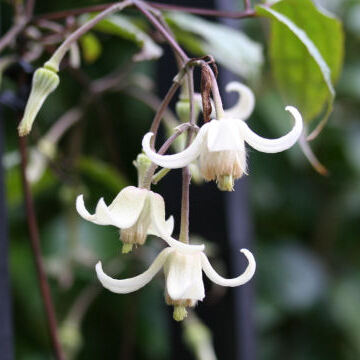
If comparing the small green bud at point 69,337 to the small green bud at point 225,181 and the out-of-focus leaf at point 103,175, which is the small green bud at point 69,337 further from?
the small green bud at point 225,181

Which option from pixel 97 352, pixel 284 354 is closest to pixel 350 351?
pixel 284 354

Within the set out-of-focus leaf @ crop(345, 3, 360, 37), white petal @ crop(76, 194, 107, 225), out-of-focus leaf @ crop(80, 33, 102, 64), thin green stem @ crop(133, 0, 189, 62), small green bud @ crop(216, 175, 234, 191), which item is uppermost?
thin green stem @ crop(133, 0, 189, 62)

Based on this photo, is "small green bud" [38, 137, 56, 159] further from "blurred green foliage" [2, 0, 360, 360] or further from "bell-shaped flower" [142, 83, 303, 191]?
"bell-shaped flower" [142, 83, 303, 191]

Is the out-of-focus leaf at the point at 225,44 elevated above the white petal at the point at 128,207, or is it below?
below

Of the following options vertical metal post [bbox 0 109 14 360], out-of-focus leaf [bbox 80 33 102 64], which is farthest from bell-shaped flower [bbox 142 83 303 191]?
out-of-focus leaf [bbox 80 33 102 64]

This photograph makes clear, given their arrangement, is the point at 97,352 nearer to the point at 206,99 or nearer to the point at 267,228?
the point at 267,228

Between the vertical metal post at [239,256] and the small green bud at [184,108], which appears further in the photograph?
the vertical metal post at [239,256]

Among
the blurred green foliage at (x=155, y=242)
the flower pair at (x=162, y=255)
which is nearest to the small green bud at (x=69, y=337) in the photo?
the blurred green foliage at (x=155, y=242)
